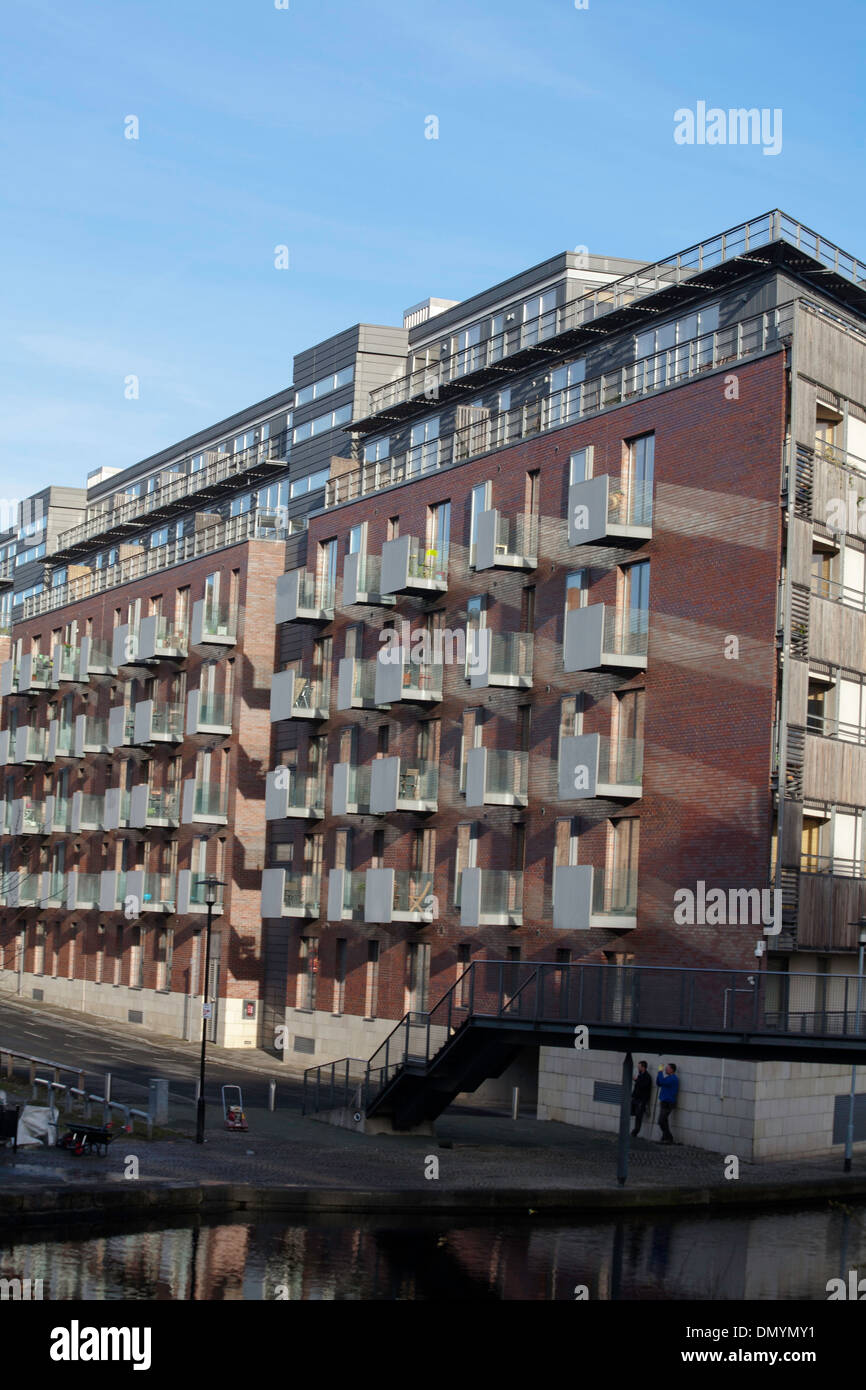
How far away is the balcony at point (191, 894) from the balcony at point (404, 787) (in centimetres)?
1238

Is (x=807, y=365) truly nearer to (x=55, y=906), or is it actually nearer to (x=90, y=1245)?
(x=90, y=1245)

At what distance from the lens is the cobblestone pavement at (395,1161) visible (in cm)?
2619

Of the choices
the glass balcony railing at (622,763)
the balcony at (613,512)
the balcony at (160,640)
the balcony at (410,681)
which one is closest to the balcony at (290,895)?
the balcony at (410,681)

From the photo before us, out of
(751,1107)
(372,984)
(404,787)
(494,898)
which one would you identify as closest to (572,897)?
(494,898)

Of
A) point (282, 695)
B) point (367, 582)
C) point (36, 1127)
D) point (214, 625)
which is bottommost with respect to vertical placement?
point (36, 1127)

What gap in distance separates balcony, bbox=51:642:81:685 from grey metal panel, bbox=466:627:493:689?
29420 millimetres

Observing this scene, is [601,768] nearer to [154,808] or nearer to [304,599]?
[304,599]

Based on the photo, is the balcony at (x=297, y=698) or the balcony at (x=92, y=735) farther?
the balcony at (x=92, y=735)

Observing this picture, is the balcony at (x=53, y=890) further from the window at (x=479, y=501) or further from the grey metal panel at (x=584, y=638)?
the grey metal panel at (x=584, y=638)

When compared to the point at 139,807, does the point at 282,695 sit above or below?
above

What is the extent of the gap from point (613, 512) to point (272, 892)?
18800mm

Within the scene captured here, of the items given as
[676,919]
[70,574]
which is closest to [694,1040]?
[676,919]

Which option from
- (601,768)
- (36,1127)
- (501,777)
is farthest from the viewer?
(501,777)

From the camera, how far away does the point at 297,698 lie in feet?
Answer: 163
